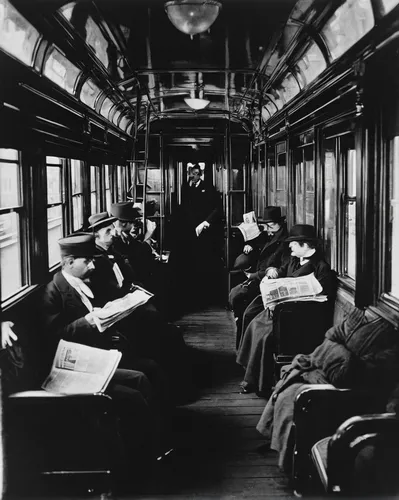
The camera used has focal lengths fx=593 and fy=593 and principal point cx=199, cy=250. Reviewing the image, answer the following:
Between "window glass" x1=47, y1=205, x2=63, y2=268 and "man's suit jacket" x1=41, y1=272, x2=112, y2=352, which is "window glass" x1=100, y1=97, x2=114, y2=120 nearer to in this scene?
"window glass" x1=47, y1=205, x2=63, y2=268

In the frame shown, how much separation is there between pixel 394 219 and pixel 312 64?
239cm

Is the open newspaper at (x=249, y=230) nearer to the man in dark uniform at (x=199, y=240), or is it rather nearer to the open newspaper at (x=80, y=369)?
the man in dark uniform at (x=199, y=240)

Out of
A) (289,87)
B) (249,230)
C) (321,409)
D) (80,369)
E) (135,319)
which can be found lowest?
(321,409)

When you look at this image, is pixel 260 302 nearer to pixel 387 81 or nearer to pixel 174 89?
pixel 387 81

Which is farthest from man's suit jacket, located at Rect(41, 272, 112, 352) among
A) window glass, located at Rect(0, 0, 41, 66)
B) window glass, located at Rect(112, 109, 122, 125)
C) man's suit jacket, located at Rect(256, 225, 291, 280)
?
window glass, located at Rect(112, 109, 122, 125)

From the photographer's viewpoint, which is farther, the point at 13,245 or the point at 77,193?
the point at 77,193

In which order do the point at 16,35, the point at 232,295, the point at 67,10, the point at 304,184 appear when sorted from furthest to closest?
the point at 232,295, the point at 304,184, the point at 67,10, the point at 16,35

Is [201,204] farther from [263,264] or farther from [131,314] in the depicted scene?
[131,314]

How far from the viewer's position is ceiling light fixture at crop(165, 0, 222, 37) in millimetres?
3486

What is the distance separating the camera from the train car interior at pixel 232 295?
2986 millimetres

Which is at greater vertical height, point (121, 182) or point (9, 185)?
point (121, 182)

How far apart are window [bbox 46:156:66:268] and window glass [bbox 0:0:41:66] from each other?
1.11 metres

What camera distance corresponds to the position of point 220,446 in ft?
12.9

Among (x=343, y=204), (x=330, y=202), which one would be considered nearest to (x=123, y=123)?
(x=330, y=202)
